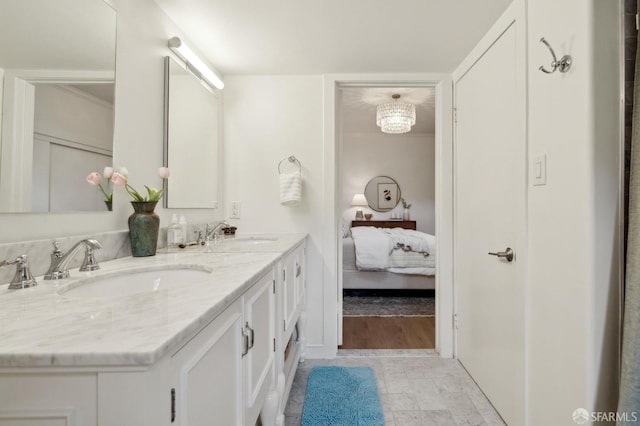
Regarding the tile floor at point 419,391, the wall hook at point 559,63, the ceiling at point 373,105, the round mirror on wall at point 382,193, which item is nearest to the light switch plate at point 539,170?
the wall hook at point 559,63

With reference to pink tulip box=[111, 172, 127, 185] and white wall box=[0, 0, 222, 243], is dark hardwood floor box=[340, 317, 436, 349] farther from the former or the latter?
pink tulip box=[111, 172, 127, 185]

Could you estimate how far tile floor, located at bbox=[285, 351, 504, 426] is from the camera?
1519mm

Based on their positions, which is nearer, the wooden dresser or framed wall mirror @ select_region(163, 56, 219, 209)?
framed wall mirror @ select_region(163, 56, 219, 209)

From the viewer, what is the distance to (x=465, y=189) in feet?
6.38

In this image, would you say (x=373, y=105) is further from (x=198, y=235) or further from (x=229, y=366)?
(x=229, y=366)

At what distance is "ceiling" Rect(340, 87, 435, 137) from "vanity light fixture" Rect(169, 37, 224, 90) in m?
1.23

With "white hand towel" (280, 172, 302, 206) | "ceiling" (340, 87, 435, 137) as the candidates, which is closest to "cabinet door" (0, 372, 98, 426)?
"white hand towel" (280, 172, 302, 206)

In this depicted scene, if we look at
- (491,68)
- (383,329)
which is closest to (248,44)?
(491,68)

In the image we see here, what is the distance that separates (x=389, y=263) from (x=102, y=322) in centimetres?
312

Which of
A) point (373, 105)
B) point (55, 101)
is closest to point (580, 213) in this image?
point (55, 101)

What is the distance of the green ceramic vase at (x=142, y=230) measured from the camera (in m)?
1.21

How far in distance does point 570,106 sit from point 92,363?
146 cm

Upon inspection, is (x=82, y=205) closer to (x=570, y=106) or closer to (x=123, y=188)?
(x=123, y=188)

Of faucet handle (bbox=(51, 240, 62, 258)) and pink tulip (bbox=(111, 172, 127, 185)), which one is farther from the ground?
pink tulip (bbox=(111, 172, 127, 185))
